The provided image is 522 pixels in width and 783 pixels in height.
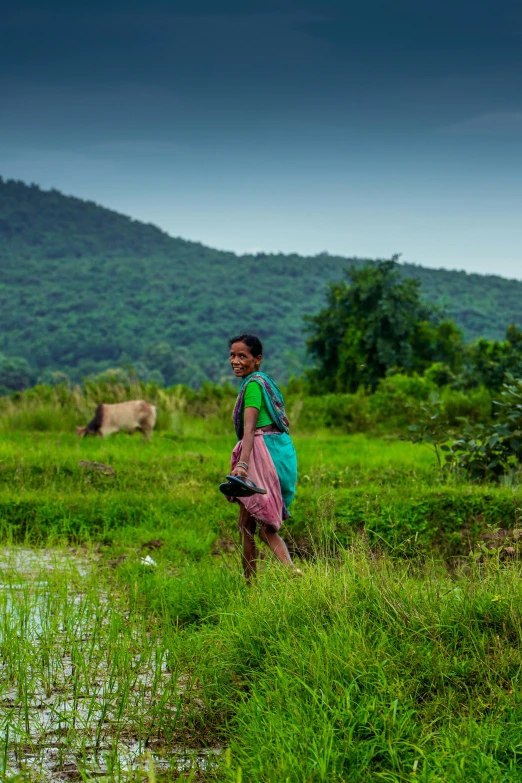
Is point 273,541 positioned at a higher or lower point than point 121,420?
higher

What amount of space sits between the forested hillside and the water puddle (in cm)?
4232

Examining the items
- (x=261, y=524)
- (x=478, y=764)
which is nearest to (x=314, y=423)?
(x=261, y=524)

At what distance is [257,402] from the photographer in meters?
6.36

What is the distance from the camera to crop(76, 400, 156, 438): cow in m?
16.0

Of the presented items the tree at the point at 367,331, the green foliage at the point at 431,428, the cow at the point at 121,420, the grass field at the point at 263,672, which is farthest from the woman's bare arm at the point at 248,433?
the tree at the point at 367,331

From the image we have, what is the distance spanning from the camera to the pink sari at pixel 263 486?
20.7 ft

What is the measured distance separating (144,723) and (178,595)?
176 cm

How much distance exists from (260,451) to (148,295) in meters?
73.8

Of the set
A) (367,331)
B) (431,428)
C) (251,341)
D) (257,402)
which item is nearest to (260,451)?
(257,402)

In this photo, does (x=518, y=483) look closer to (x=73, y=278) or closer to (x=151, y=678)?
(x=151, y=678)

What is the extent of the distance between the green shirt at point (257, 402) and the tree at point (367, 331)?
59.9ft

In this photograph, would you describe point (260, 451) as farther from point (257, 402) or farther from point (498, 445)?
point (498, 445)

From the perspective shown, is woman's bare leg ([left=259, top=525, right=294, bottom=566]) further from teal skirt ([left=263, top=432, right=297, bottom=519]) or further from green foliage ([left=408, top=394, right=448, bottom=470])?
green foliage ([left=408, top=394, right=448, bottom=470])

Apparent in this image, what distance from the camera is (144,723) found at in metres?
4.50
